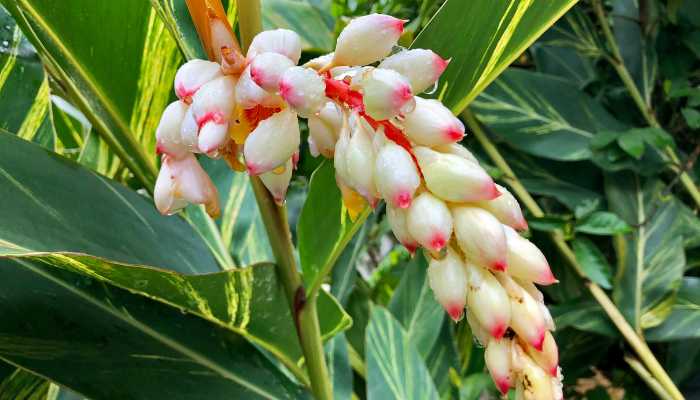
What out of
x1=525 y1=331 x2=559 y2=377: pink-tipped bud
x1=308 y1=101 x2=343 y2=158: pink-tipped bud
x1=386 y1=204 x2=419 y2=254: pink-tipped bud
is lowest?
x1=525 y1=331 x2=559 y2=377: pink-tipped bud

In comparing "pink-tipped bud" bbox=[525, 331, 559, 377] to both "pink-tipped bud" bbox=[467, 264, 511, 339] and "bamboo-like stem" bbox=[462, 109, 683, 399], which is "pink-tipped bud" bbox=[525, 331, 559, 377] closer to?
"pink-tipped bud" bbox=[467, 264, 511, 339]

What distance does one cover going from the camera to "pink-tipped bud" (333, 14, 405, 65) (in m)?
0.29

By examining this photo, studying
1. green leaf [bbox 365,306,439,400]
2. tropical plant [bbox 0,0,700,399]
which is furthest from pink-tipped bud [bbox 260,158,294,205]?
green leaf [bbox 365,306,439,400]

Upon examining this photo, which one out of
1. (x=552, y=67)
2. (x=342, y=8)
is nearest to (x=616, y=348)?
(x=552, y=67)

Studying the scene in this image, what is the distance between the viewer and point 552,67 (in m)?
1.35

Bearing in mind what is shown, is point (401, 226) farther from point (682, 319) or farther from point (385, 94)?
point (682, 319)

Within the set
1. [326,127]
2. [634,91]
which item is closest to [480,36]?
[326,127]

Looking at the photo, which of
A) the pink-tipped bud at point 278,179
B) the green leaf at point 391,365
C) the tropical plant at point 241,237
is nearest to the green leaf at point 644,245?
the tropical plant at point 241,237

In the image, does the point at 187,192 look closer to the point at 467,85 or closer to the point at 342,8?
the point at 467,85

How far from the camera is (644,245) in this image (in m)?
1.03

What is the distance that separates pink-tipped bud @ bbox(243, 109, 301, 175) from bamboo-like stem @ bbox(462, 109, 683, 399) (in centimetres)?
72

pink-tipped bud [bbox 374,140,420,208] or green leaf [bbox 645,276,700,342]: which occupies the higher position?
pink-tipped bud [bbox 374,140,420,208]

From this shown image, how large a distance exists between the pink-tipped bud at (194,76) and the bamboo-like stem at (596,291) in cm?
74

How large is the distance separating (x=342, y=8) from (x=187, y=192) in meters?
0.80
